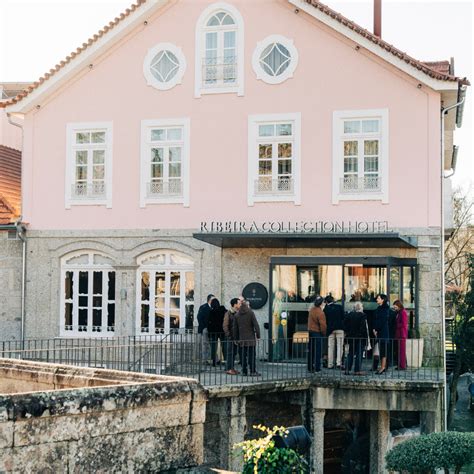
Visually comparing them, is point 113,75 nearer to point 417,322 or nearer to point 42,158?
point 42,158

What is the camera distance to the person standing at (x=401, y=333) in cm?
1916

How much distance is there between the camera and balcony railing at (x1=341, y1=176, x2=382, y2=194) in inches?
851

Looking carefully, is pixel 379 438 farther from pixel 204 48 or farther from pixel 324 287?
pixel 204 48

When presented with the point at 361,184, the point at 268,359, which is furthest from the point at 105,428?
the point at 361,184

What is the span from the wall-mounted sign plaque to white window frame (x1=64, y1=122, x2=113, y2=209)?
4.36 metres

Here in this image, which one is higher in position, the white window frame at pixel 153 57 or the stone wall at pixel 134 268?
the white window frame at pixel 153 57

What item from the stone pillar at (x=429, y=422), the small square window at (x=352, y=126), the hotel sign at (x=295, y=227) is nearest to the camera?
the stone pillar at (x=429, y=422)

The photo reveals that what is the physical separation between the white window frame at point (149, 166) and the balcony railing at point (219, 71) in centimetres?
115

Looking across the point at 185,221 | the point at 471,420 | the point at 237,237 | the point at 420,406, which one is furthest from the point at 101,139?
the point at 471,420

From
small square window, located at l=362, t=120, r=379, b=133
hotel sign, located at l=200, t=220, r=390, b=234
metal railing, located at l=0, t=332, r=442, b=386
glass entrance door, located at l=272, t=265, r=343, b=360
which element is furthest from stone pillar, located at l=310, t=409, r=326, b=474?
small square window, located at l=362, t=120, r=379, b=133

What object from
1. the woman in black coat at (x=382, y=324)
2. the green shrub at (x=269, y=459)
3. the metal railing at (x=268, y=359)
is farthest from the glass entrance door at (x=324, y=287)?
the green shrub at (x=269, y=459)

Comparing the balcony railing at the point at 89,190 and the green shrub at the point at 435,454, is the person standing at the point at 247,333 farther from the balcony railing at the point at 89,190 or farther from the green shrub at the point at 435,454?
the balcony railing at the point at 89,190

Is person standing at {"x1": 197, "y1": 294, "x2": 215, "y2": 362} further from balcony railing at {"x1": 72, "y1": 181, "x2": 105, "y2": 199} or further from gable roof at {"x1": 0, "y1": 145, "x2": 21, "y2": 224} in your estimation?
gable roof at {"x1": 0, "y1": 145, "x2": 21, "y2": 224}

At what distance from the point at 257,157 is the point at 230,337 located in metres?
5.48
